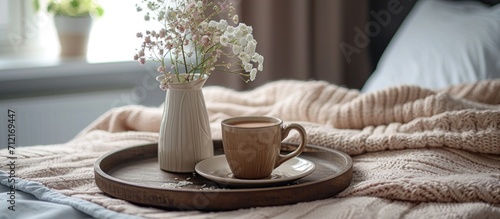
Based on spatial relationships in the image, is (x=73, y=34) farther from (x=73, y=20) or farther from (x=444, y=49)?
(x=444, y=49)

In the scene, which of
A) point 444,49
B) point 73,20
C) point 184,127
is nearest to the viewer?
point 184,127

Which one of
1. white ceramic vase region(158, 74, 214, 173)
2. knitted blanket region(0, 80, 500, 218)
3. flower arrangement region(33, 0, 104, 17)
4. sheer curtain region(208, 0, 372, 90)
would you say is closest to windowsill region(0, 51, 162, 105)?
flower arrangement region(33, 0, 104, 17)

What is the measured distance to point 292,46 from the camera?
297cm

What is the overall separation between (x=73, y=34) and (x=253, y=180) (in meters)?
1.82

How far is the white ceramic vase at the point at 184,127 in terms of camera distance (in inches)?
54.3

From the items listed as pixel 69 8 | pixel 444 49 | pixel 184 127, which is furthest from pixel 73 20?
pixel 184 127

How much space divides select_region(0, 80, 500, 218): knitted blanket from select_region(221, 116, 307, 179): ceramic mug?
132 mm

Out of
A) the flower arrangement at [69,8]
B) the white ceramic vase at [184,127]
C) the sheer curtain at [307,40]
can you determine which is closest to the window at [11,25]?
the flower arrangement at [69,8]

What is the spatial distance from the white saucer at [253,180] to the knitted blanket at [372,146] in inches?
3.1

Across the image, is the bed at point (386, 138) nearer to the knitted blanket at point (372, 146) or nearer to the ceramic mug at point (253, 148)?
the knitted blanket at point (372, 146)

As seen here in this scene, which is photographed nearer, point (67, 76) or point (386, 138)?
point (386, 138)

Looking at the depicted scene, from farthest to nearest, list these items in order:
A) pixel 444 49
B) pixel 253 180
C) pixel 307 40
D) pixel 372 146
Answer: pixel 307 40 < pixel 444 49 < pixel 372 146 < pixel 253 180

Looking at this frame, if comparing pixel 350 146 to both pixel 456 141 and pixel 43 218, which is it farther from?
pixel 43 218

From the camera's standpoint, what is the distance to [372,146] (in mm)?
1484
